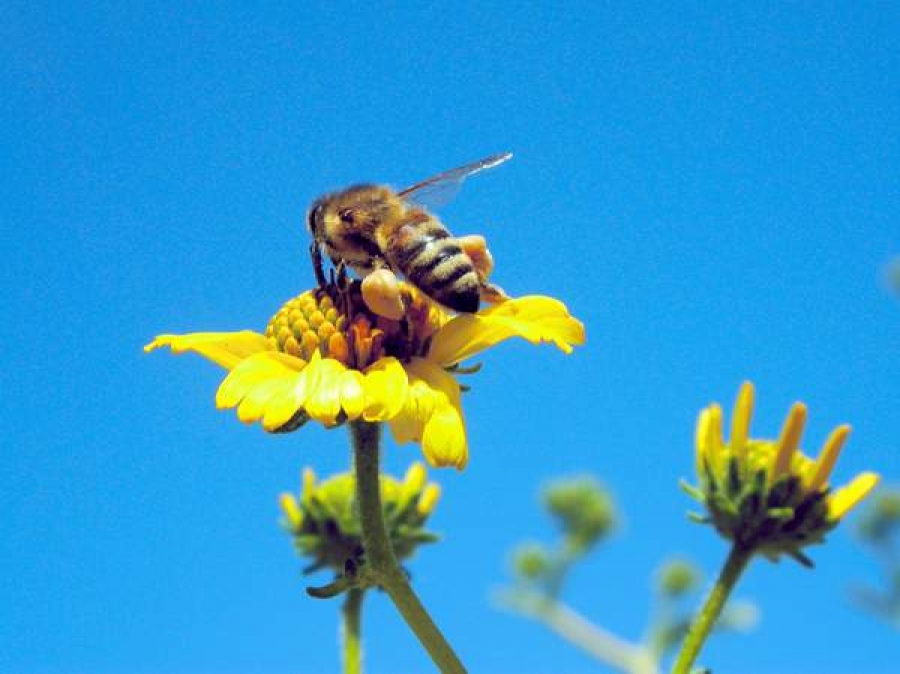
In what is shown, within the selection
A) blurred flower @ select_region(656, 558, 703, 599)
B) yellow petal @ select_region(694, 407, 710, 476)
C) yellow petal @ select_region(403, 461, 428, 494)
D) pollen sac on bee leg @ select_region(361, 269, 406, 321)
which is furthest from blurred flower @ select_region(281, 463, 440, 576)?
blurred flower @ select_region(656, 558, 703, 599)

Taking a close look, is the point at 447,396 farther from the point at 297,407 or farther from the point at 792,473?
the point at 792,473

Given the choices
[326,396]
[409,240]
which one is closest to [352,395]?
[326,396]

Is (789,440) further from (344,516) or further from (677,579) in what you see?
(677,579)

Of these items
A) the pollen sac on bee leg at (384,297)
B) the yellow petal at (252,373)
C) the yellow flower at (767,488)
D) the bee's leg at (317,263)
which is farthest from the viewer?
the yellow flower at (767,488)

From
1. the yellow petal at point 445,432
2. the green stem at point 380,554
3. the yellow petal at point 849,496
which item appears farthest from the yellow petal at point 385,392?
the yellow petal at point 849,496

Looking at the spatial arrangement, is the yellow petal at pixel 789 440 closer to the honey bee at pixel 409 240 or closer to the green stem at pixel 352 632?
the honey bee at pixel 409 240

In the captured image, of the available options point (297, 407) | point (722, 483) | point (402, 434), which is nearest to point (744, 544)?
point (722, 483)

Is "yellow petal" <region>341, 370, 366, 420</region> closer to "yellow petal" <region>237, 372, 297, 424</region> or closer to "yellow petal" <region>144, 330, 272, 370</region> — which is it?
"yellow petal" <region>237, 372, 297, 424</region>
